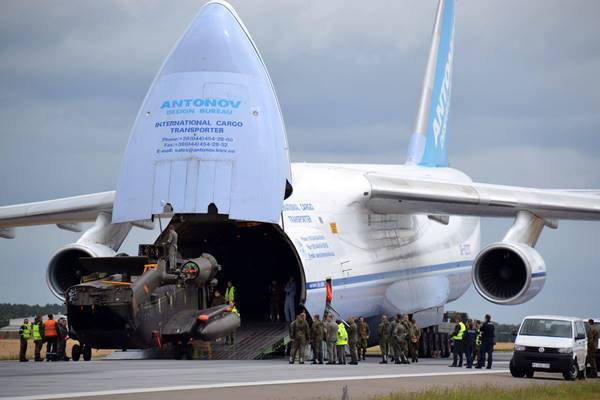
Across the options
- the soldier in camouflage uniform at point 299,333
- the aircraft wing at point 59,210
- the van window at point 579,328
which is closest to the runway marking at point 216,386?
the van window at point 579,328

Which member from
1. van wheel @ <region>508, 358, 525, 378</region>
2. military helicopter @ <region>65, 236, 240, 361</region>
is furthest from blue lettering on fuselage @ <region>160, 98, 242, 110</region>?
van wheel @ <region>508, 358, 525, 378</region>

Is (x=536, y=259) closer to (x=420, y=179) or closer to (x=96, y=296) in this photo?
(x=420, y=179)

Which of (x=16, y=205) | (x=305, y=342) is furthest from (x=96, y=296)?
(x=16, y=205)

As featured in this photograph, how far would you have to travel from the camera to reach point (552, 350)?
20.6 metres

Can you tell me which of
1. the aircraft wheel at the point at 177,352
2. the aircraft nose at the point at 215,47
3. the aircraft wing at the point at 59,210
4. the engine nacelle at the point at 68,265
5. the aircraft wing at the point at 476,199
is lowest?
the aircraft wheel at the point at 177,352

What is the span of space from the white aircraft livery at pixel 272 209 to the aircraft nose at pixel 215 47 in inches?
1.0

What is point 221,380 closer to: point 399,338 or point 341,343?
point 341,343

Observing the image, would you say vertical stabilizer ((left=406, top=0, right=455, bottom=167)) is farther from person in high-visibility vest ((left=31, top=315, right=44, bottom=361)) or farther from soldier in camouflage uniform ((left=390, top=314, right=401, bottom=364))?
person in high-visibility vest ((left=31, top=315, right=44, bottom=361))

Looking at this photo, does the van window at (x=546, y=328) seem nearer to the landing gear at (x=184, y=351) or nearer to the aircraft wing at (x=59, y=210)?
the landing gear at (x=184, y=351)

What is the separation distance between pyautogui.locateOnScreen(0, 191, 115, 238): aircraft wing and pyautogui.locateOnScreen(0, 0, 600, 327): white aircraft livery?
0.10ft

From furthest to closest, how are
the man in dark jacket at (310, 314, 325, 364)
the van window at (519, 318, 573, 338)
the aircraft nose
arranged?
the man in dark jacket at (310, 314, 325, 364) < the aircraft nose < the van window at (519, 318, 573, 338)

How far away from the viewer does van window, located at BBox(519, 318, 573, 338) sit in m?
21.2

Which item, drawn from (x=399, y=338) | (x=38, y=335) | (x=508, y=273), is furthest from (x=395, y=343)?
(x=38, y=335)

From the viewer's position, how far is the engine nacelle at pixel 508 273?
2536 cm
